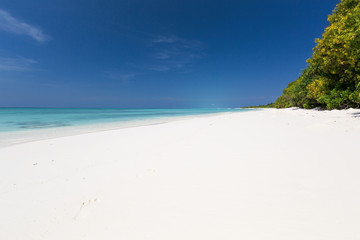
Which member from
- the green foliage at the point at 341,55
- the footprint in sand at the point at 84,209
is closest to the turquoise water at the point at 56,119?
the footprint in sand at the point at 84,209

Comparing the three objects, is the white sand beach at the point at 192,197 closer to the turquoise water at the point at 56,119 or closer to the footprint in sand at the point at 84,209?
the footprint in sand at the point at 84,209

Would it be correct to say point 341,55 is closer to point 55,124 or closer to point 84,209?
point 84,209

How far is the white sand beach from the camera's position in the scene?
1.37 m

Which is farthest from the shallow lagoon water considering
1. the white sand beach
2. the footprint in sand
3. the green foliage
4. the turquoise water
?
the green foliage

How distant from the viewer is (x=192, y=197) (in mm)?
1854

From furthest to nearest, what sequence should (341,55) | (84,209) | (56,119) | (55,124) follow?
1. (56,119)
2. (55,124)
3. (341,55)
4. (84,209)

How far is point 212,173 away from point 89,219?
179 cm

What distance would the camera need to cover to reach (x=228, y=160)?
2.96 meters

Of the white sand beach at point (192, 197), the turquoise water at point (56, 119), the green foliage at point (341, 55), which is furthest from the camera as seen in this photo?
the turquoise water at point (56, 119)

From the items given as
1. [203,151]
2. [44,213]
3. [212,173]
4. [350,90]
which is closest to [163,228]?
[212,173]

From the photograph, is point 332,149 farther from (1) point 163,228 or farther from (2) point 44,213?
(2) point 44,213

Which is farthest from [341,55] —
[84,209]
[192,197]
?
[84,209]

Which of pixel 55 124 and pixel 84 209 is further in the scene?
pixel 55 124

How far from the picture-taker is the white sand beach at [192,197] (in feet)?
4.50
